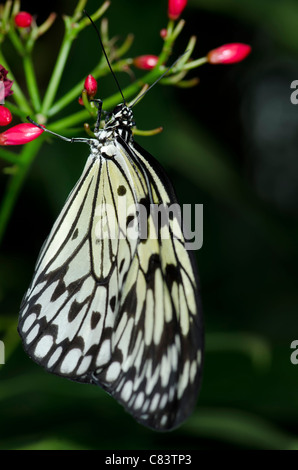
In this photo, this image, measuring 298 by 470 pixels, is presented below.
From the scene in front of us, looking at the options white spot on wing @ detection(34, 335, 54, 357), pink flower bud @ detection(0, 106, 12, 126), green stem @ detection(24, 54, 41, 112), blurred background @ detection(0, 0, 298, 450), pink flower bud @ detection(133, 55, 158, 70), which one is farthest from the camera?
blurred background @ detection(0, 0, 298, 450)

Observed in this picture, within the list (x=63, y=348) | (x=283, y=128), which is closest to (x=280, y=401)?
(x=63, y=348)

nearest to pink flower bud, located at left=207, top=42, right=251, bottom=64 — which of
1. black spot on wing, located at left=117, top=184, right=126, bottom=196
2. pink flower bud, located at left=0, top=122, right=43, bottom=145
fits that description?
black spot on wing, located at left=117, top=184, right=126, bottom=196

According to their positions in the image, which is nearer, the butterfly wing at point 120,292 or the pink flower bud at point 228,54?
the butterfly wing at point 120,292

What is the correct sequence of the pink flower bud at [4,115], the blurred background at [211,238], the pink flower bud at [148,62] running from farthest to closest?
the blurred background at [211,238] < the pink flower bud at [148,62] < the pink flower bud at [4,115]

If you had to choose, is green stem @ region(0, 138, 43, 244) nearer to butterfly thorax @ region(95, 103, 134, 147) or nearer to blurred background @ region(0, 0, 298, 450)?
butterfly thorax @ region(95, 103, 134, 147)

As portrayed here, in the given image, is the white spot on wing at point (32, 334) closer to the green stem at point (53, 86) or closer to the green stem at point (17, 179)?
the green stem at point (17, 179)

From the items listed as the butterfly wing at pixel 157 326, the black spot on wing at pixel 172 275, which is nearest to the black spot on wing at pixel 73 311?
the butterfly wing at pixel 157 326

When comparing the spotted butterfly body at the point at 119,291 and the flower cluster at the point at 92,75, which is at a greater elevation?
the flower cluster at the point at 92,75
